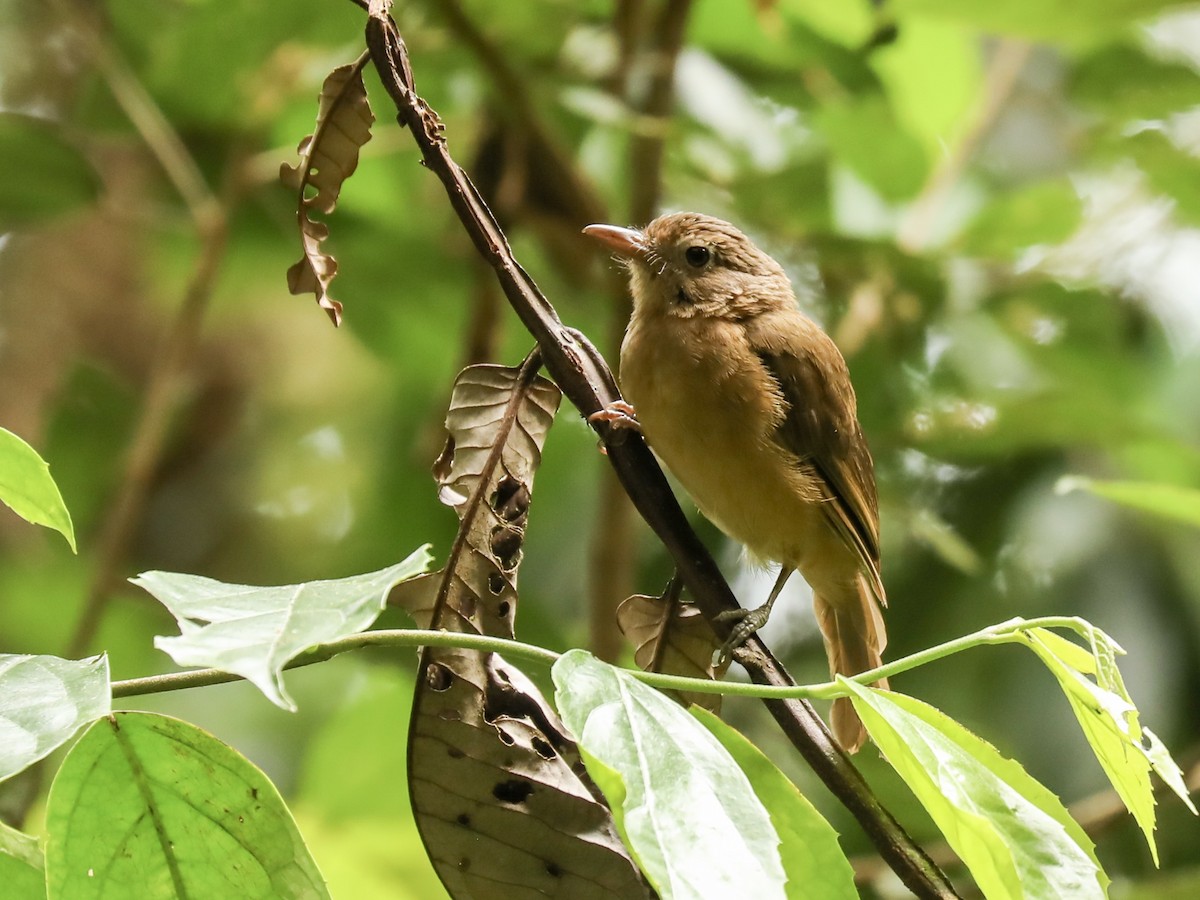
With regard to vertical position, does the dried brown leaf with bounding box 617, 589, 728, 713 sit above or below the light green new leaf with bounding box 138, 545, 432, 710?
below

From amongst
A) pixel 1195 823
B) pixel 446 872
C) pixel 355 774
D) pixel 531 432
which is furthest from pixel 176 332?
pixel 1195 823

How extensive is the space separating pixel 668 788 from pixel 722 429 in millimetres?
1652

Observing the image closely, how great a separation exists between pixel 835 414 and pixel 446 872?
5.63 ft

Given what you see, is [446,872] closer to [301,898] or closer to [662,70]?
[301,898]

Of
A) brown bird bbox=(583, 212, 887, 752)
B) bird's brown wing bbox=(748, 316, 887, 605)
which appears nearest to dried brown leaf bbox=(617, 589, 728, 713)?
brown bird bbox=(583, 212, 887, 752)

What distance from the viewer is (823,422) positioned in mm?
2809

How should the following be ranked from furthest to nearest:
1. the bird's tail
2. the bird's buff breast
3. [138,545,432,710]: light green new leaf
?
the bird's tail, the bird's buff breast, [138,545,432,710]: light green new leaf

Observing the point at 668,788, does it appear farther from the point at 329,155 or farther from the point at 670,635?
the point at 329,155

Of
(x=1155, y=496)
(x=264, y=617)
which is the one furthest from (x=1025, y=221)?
(x=264, y=617)

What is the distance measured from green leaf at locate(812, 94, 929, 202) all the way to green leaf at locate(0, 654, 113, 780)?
9.17 ft

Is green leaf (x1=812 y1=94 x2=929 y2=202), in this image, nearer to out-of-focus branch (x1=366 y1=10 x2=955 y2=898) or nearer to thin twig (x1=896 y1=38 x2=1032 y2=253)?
thin twig (x1=896 y1=38 x2=1032 y2=253)

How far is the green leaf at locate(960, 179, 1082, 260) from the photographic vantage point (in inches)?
134

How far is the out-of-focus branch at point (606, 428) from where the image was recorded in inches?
51.3

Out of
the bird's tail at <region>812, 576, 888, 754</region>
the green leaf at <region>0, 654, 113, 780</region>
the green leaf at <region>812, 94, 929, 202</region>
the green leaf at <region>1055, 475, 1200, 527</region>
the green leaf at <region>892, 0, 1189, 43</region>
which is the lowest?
the bird's tail at <region>812, 576, 888, 754</region>
